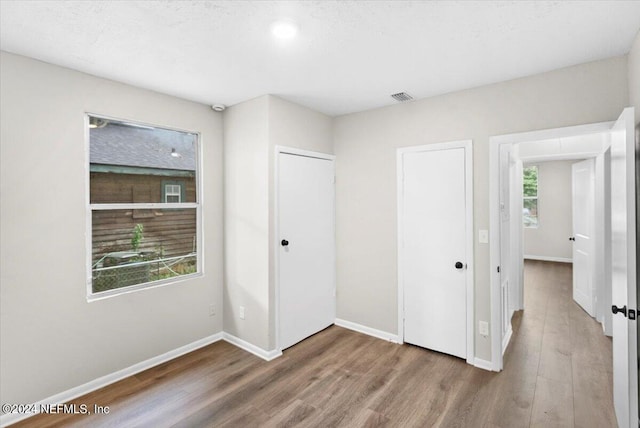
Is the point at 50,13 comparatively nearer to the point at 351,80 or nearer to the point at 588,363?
the point at 351,80

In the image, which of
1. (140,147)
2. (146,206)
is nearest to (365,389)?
(146,206)

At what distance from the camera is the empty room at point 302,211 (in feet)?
6.36

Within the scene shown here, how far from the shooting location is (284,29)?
6.23 feet

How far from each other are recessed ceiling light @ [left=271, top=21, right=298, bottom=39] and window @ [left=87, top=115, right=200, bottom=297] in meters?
1.73

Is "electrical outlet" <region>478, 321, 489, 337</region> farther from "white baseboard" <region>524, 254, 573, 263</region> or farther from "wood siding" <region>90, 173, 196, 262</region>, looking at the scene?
"white baseboard" <region>524, 254, 573, 263</region>

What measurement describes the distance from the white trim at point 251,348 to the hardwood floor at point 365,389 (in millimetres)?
70

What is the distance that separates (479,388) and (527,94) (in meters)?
2.44

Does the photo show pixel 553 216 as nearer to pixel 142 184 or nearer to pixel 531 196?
pixel 531 196

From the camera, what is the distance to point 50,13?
5.68 feet

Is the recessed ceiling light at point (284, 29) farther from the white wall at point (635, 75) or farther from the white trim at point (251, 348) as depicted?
the white trim at point (251, 348)

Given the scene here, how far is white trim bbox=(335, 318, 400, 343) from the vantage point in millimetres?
→ 3426

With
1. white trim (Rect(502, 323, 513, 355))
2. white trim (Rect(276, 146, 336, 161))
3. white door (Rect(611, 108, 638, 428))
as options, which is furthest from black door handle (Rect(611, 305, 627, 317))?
white trim (Rect(276, 146, 336, 161))

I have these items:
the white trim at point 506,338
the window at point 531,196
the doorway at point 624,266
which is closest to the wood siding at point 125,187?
the doorway at point 624,266

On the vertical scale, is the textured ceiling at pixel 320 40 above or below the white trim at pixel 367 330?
above
